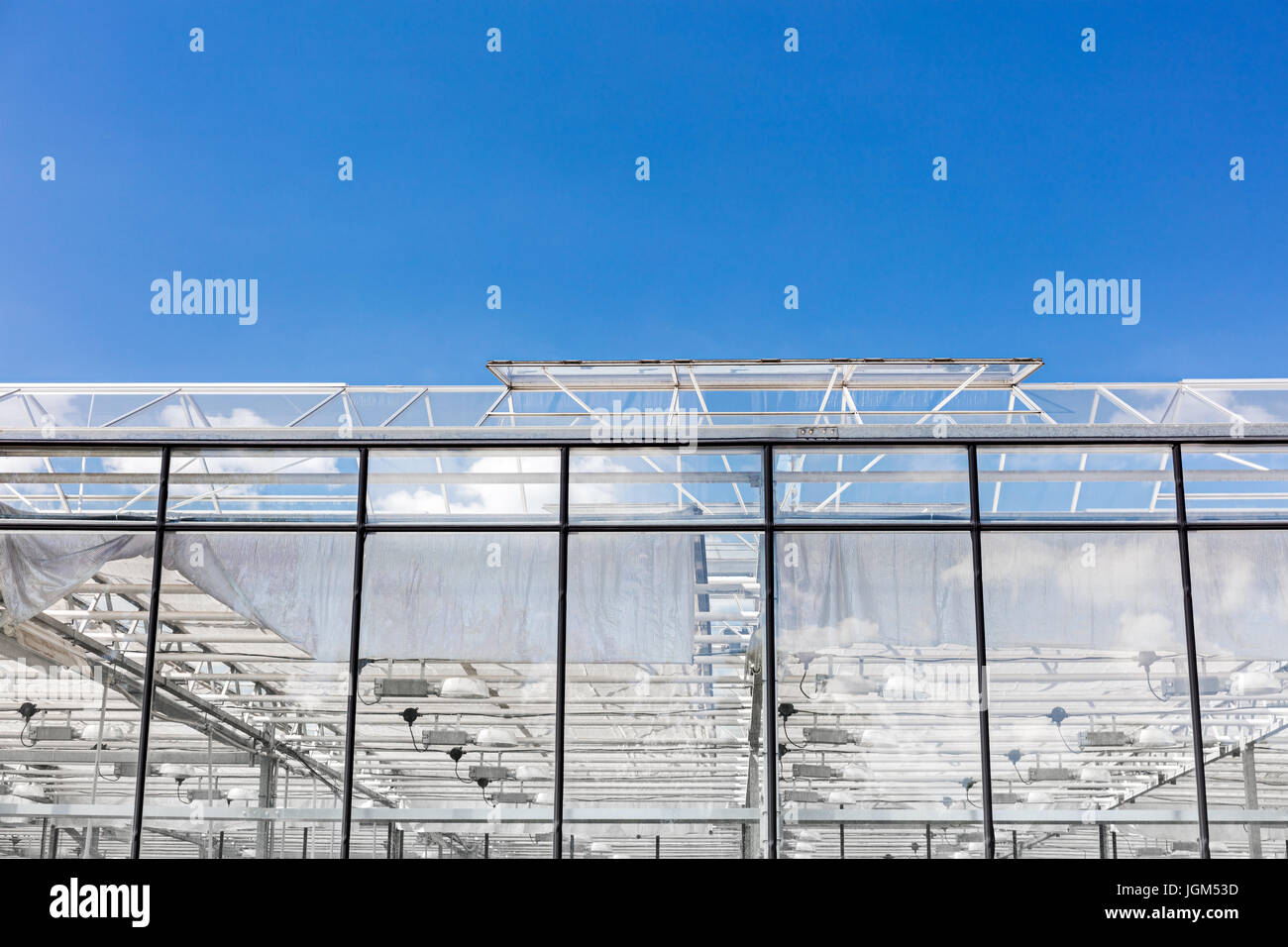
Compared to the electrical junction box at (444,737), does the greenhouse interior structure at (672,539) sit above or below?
above

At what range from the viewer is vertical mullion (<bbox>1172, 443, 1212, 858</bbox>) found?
29.5 feet

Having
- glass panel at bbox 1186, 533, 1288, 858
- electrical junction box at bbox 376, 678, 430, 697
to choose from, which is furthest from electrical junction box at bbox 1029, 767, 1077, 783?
electrical junction box at bbox 376, 678, 430, 697

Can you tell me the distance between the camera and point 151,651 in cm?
948

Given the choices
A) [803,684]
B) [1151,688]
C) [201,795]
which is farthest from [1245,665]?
[201,795]

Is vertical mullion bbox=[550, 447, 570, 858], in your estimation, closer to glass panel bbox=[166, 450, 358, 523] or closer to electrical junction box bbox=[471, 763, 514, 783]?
glass panel bbox=[166, 450, 358, 523]

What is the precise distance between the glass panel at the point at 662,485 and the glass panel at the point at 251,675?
83.9 inches

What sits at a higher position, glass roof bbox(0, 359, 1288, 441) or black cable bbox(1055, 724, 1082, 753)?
glass roof bbox(0, 359, 1288, 441)

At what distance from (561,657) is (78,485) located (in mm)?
4636

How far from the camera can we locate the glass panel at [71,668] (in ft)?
33.3

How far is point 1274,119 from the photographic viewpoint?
39.0m

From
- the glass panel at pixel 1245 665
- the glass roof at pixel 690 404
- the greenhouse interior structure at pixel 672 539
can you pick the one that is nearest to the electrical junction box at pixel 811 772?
the glass panel at pixel 1245 665

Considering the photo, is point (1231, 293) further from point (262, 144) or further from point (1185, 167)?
point (262, 144)

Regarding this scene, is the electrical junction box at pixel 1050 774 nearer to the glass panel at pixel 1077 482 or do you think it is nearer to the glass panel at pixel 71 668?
the glass panel at pixel 1077 482

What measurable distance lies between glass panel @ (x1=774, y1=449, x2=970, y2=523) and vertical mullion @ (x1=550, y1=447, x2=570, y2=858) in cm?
183
